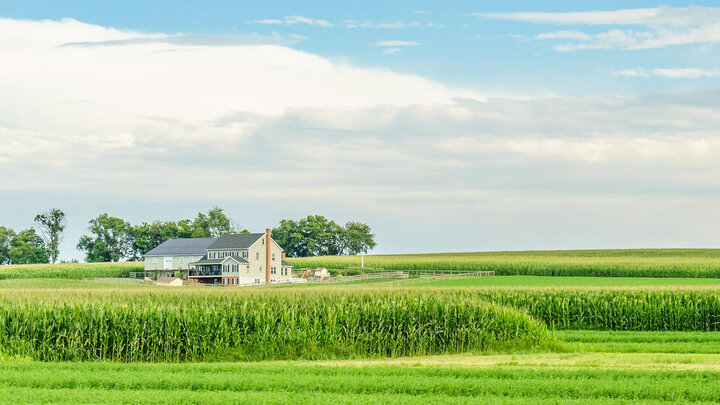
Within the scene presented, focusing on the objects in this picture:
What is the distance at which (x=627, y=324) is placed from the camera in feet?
106

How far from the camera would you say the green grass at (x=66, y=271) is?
8725 centimetres

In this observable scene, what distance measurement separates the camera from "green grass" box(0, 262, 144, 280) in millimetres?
87250

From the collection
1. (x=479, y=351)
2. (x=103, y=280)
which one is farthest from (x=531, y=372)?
(x=103, y=280)

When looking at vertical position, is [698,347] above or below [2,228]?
below

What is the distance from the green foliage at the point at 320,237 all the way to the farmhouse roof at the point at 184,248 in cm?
2929

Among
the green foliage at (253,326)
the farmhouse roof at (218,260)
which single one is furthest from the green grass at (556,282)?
the green foliage at (253,326)

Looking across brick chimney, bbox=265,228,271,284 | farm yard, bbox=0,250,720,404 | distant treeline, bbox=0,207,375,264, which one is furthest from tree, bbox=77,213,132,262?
farm yard, bbox=0,250,720,404

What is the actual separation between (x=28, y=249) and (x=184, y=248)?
3713 cm

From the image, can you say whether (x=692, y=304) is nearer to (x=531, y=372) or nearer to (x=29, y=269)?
(x=531, y=372)

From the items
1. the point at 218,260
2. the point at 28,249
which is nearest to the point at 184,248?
the point at 218,260

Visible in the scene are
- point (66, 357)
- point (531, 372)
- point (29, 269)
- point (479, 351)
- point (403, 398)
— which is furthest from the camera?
point (29, 269)

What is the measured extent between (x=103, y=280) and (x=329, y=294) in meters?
59.0

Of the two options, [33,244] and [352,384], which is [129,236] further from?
[352,384]

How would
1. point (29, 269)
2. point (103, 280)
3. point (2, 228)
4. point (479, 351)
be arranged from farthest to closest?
point (2, 228) < point (29, 269) < point (103, 280) < point (479, 351)
